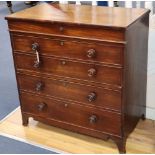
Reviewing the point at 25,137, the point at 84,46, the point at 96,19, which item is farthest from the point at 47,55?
the point at 25,137

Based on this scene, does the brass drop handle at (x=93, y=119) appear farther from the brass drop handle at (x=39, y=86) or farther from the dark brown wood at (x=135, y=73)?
the brass drop handle at (x=39, y=86)

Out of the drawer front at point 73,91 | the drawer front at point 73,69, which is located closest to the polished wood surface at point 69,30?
the drawer front at point 73,69

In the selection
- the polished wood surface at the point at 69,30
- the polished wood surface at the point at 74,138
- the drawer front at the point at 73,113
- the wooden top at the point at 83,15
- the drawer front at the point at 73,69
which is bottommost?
the polished wood surface at the point at 74,138

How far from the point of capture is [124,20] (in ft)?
5.04

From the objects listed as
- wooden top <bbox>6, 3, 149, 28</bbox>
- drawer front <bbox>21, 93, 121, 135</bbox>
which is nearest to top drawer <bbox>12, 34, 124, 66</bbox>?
wooden top <bbox>6, 3, 149, 28</bbox>

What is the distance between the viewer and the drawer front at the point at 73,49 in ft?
5.03

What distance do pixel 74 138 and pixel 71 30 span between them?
0.74 metres

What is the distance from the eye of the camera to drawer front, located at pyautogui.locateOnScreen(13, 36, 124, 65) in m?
1.53

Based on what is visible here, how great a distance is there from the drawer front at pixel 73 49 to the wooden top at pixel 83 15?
12cm

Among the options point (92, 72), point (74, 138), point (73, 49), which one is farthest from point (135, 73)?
point (74, 138)

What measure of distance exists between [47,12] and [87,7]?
262 millimetres

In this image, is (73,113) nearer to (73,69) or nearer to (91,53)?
(73,69)

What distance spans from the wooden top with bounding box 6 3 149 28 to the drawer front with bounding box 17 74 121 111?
1.22ft

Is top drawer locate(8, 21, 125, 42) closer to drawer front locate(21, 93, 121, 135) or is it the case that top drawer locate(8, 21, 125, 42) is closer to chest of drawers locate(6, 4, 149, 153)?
chest of drawers locate(6, 4, 149, 153)
